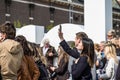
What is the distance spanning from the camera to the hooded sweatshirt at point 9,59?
17.8ft

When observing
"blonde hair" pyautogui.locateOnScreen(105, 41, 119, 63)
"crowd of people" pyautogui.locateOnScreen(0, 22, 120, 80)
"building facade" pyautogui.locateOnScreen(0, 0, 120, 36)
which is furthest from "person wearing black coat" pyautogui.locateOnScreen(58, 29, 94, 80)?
"building facade" pyautogui.locateOnScreen(0, 0, 120, 36)

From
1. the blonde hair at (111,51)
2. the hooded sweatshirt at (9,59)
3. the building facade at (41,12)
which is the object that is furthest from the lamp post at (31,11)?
the hooded sweatshirt at (9,59)

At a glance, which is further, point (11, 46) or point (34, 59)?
point (34, 59)

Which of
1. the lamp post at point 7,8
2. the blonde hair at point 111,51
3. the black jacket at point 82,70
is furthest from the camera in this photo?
the lamp post at point 7,8

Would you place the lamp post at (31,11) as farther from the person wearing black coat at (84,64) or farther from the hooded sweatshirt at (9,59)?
the hooded sweatshirt at (9,59)

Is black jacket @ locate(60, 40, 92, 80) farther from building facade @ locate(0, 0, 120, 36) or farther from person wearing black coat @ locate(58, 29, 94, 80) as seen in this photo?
building facade @ locate(0, 0, 120, 36)

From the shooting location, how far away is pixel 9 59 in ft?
18.0

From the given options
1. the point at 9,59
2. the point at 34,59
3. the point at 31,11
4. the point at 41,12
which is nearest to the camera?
the point at 9,59

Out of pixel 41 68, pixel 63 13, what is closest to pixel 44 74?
pixel 41 68

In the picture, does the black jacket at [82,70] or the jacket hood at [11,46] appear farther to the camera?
the black jacket at [82,70]

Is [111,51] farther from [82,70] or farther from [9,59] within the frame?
[9,59]

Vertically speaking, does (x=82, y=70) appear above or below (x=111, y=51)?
below

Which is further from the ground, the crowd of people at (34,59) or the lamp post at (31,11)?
the lamp post at (31,11)

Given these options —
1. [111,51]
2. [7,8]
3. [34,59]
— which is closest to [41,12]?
[7,8]
